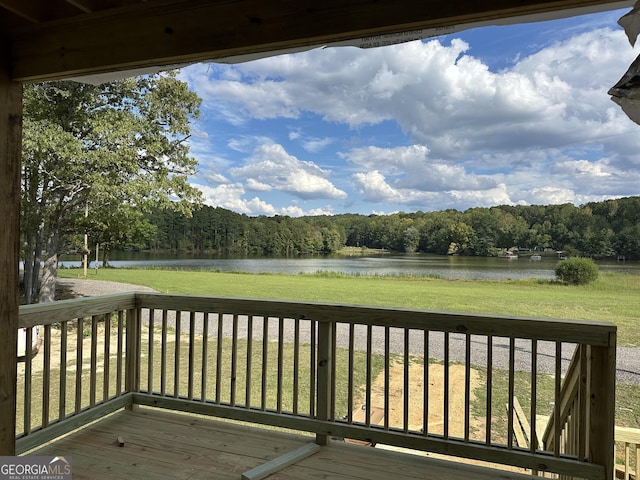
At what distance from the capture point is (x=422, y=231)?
6.12m

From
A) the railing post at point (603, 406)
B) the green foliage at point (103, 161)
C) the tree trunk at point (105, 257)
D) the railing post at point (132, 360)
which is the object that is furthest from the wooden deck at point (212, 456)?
the tree trunk at point (105, 257)

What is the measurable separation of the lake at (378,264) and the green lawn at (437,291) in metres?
0.16

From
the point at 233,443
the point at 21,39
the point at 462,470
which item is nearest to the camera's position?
the point at 21,39

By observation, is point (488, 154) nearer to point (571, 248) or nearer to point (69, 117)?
point (571, 248)

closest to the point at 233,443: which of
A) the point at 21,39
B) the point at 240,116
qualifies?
the point at 21,39

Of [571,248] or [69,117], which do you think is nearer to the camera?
[571,248]

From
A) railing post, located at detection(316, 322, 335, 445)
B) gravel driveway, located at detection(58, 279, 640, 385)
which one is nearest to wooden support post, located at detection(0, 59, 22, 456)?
railing post, located at detection(316, 322, 335, 445)

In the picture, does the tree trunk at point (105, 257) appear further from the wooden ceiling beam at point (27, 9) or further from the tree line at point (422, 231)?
the wooden ceiling beam at point (27, 9)

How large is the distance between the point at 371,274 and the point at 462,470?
5008 millimetres

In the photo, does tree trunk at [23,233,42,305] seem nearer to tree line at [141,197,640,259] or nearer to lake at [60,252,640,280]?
lake at [60,252,640,280]

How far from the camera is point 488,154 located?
22.0ft

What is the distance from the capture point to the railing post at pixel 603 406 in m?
1.92

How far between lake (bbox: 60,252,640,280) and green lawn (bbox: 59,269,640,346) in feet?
0.54

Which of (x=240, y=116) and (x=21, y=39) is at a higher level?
(x=240, y=116)
